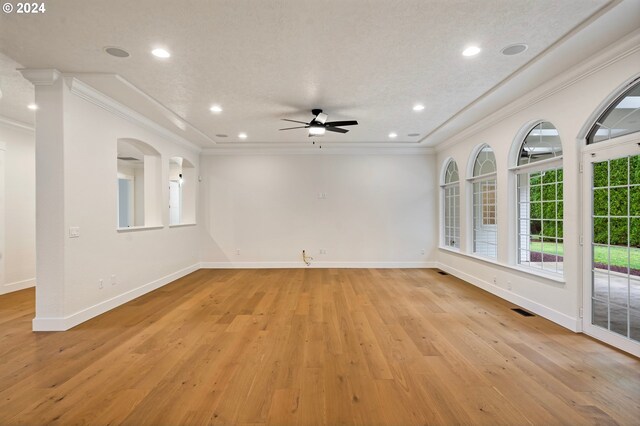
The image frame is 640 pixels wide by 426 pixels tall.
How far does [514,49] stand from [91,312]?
5616mm

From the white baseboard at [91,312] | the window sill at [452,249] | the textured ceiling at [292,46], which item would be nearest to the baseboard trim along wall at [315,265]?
the window sill at [452,249]

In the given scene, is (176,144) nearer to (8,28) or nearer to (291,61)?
(8,28)

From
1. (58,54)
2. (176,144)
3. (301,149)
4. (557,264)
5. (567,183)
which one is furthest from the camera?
(301,149)

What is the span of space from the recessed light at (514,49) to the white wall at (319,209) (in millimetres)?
4226

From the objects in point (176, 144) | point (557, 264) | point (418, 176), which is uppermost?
point (176, 144)

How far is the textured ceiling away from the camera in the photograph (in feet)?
7.68

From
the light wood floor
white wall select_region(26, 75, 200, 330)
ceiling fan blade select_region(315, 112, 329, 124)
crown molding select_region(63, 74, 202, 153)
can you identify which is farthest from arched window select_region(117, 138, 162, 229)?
ceiling fan blade select_region(315, 112, 329, 124)

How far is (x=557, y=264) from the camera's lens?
12.6ft

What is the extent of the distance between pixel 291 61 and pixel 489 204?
4241 millimetres

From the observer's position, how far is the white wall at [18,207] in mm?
4996

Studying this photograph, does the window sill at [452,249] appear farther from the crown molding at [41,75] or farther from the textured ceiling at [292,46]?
the crown molding at [41,75]

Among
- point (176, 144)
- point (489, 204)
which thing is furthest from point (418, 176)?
point (176, 144)

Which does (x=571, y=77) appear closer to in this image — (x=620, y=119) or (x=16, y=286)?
(x=620, y=119)

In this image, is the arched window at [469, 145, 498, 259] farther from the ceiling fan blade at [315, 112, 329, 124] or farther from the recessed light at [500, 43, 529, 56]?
the ceiling fan blade at [315, 112, 329, 124]
